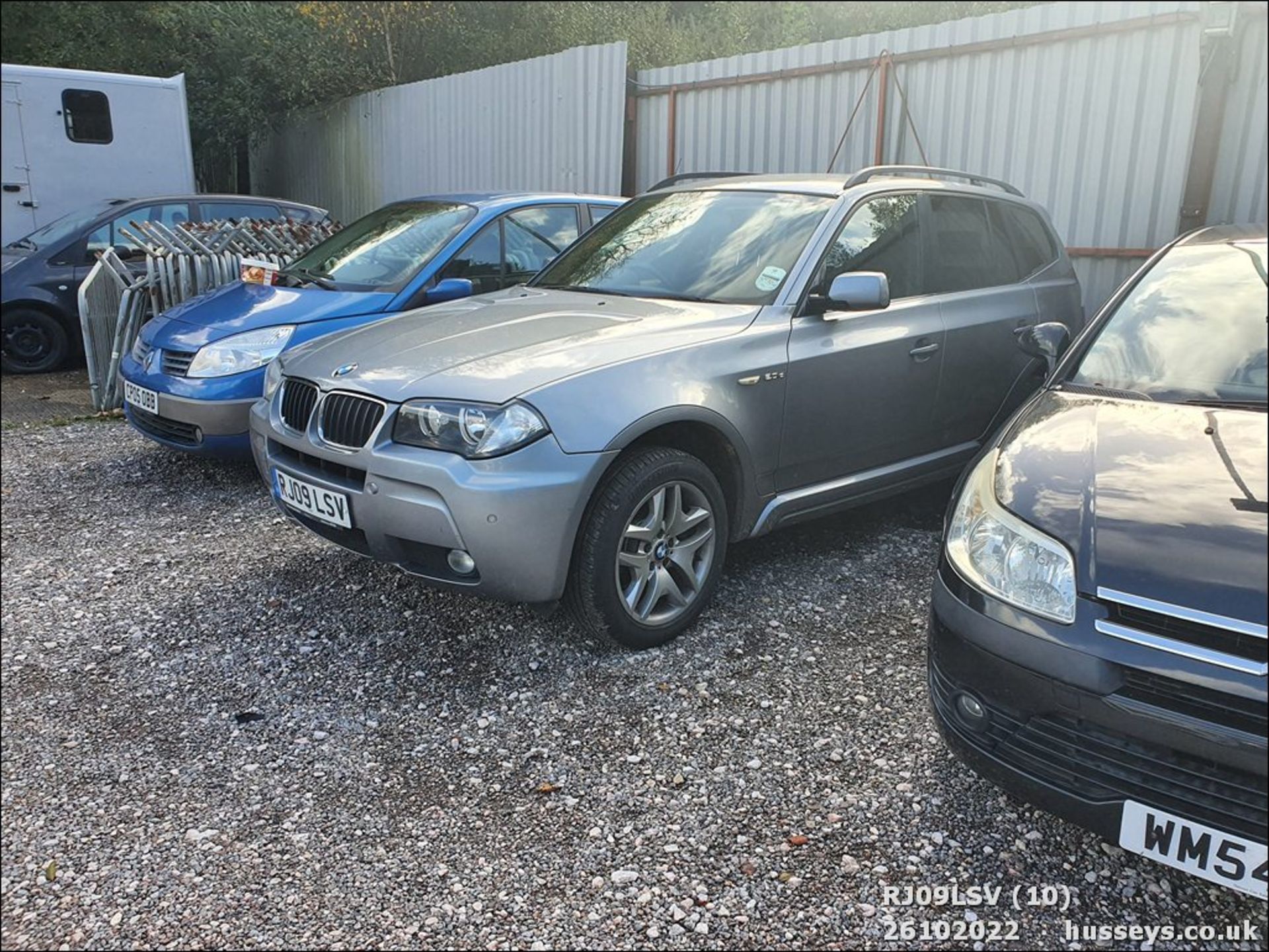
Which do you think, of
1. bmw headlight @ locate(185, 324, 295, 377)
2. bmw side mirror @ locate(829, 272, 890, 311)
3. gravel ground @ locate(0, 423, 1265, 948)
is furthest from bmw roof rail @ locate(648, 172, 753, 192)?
bmw headlight @ locate(185, 324, 295, 377)

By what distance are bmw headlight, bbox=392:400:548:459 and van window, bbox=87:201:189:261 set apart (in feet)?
23.3

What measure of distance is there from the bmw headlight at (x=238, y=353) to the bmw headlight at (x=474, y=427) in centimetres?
250

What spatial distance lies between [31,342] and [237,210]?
2.24 meters

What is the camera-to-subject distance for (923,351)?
4383 mm

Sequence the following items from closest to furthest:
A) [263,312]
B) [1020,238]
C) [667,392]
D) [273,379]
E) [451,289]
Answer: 1. [667,392]
2. [273,379]
3. [1020,238]
4. [451,289]
5. [263,312]

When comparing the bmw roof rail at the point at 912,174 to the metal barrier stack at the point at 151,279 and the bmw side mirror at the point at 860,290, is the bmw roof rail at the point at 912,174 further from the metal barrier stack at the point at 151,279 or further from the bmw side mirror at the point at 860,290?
the metal barrier stack at the point at 151,279

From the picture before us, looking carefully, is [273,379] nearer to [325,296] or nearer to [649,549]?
[325,296]

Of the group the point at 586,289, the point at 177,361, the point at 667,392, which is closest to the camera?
the point at 667,392

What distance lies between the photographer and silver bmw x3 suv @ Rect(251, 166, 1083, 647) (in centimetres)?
328

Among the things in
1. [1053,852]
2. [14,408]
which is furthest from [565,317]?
[14,408]

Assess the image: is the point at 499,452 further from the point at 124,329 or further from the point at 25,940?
the point at 124,329

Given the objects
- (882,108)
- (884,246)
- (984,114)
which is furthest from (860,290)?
(882,108)

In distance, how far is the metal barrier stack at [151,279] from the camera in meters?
7.33

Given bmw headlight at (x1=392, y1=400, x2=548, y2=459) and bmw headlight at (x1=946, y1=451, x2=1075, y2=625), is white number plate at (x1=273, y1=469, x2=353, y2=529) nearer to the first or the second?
bmw headlight at (x1=392, y1=400, x2=548, y2=459)
